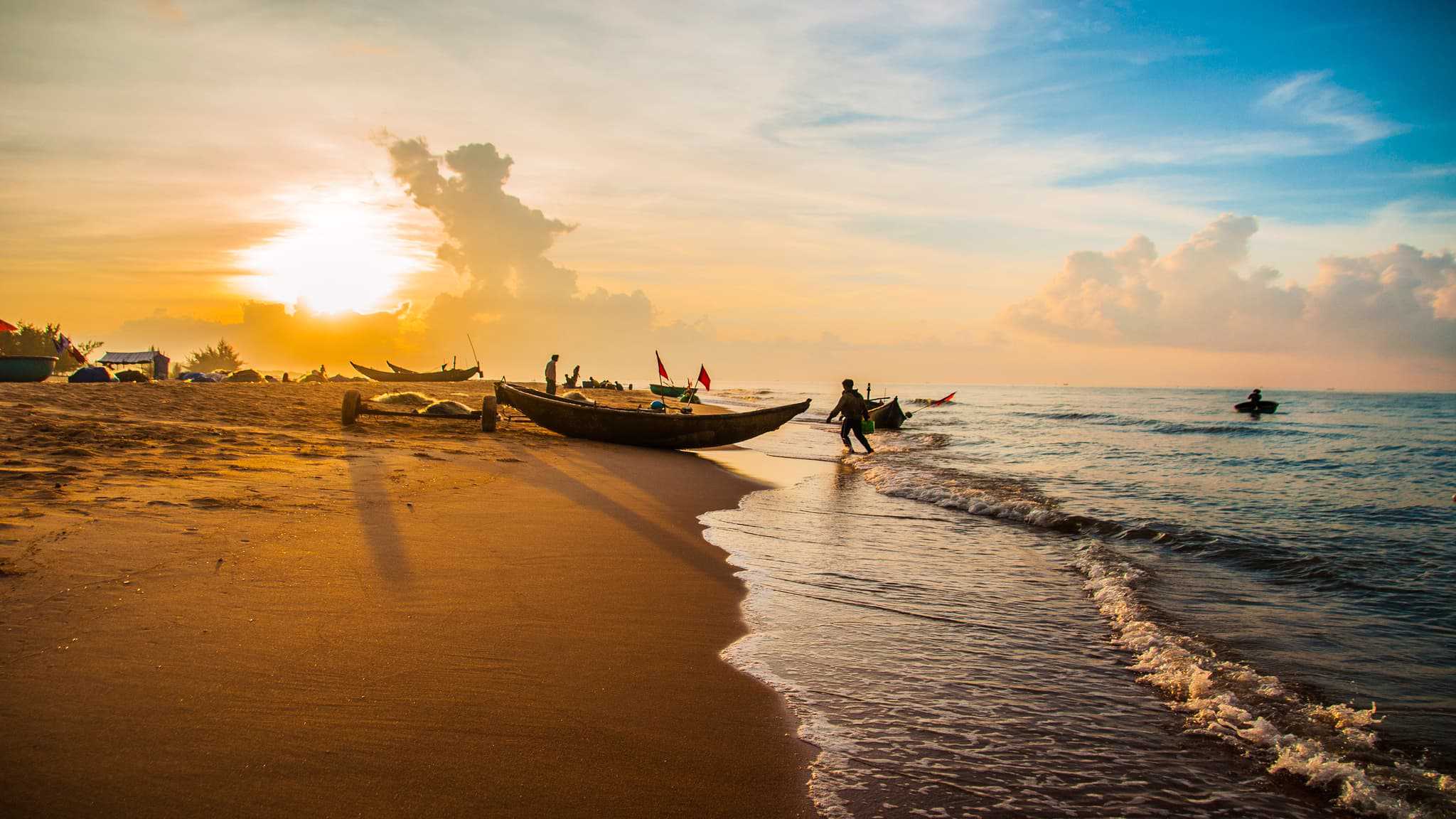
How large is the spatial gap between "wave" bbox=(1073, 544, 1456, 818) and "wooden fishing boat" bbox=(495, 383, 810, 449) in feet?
39.2

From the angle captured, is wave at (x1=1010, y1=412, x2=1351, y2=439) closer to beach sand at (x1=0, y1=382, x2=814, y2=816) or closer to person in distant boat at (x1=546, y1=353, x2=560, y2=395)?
person in distant boat at (x1=546, y1=353, x2=560, y2=395)

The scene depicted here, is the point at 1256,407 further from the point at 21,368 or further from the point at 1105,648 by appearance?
the point at 21,368

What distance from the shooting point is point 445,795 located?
2.49 metres

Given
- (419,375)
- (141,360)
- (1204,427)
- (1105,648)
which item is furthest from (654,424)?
(419,375)

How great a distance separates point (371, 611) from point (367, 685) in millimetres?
1124

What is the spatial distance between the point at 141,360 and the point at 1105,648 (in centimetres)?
4898

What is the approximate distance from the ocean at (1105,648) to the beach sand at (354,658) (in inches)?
22.5

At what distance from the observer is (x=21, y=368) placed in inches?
879

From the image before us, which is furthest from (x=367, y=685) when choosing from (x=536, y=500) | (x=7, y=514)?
(x=536, y=500)

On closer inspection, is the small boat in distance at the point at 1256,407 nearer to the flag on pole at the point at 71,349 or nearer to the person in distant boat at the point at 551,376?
the person in distant boat at the point at 551,376

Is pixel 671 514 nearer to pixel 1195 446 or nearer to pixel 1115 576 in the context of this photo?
pixel 1115 576

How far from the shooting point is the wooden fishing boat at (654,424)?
16859mm

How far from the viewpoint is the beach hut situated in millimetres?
38125

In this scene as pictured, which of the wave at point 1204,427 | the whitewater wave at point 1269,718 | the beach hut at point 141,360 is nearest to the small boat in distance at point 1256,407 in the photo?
the wave at point 1204,427
